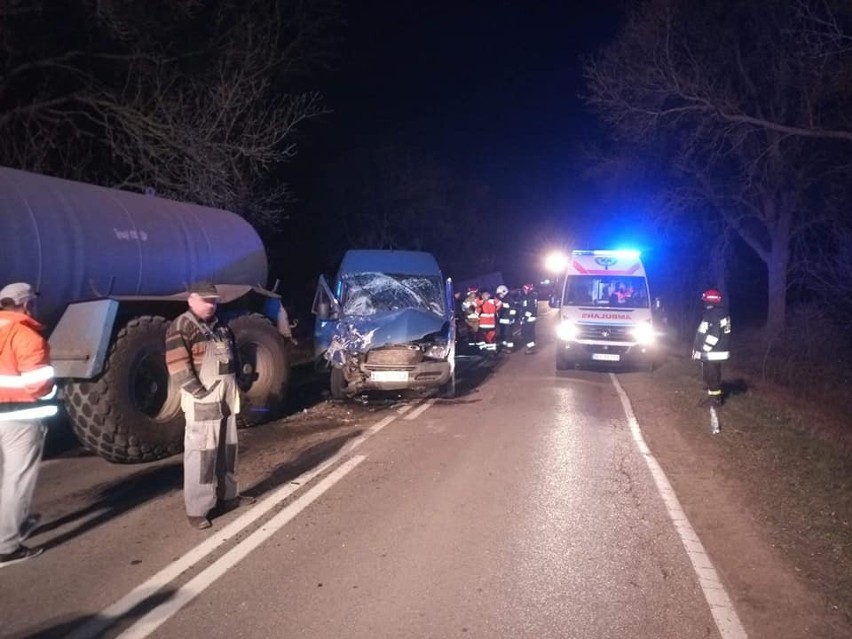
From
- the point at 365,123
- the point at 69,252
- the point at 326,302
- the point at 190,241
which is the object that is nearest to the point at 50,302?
the point at 69,252

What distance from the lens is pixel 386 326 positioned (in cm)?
1129

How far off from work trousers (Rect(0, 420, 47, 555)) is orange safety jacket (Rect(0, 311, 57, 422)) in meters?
0.10

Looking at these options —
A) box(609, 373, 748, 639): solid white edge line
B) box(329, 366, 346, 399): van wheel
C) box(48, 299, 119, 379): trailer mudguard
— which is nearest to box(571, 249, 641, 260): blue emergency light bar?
box(329, 366, 346, 399): van wheel

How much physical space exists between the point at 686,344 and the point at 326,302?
1646cm

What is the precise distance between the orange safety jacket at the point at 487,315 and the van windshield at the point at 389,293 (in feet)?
20.4

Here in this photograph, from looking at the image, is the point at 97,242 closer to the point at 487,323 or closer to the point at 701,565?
the point at 701,565

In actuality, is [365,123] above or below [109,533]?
above

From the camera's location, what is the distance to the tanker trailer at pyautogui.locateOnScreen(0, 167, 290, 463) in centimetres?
732

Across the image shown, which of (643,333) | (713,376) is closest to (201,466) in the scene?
(713,376)

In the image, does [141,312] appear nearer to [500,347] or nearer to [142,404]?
[142,404]

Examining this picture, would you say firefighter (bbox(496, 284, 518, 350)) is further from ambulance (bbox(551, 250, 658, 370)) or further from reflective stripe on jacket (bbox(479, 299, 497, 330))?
ambulance (bbox(551, 250, 658, 370))

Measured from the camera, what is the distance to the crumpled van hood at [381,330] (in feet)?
36.5

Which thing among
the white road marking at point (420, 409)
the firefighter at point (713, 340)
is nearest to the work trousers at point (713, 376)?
the firefighter at point (713, 340)

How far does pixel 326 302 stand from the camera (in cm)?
1202
